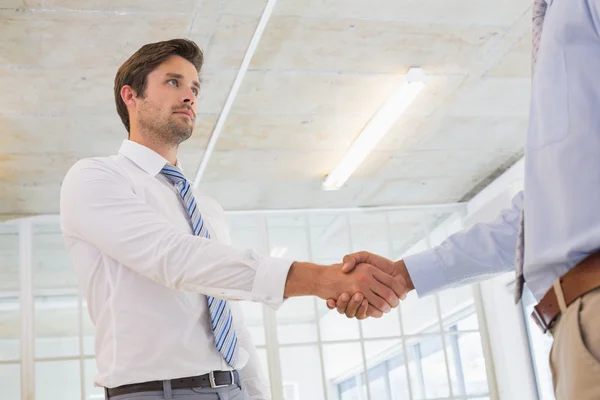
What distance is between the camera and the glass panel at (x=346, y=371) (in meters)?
8.03

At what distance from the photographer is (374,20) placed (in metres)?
4.51

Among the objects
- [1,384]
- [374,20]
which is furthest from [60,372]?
[374,20]

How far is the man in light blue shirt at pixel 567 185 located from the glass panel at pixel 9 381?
1074 cm

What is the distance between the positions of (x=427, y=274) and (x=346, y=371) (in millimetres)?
6569

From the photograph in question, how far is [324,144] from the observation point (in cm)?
618

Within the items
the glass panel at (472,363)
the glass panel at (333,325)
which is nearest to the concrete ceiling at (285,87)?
the glass panel at (333,325)

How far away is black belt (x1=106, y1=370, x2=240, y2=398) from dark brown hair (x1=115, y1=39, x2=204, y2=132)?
37.0 inches

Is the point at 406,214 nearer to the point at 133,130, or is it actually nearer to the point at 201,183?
the point at 201,183

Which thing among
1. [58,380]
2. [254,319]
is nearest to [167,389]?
[58,380]

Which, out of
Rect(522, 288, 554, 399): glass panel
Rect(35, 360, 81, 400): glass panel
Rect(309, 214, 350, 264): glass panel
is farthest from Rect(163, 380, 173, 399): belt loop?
Rect(35, 360, 81, 400): glass panel

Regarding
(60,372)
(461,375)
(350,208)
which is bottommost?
(461,375)

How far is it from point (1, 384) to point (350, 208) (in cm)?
772

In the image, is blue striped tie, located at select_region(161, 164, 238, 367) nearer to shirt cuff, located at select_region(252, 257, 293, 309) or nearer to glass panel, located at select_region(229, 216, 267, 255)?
shirt cuff, located at select_region(252, 257, 293, 309)

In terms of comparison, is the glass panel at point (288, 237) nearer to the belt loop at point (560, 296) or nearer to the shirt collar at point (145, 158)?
the shirt collar at point (145, 158)
